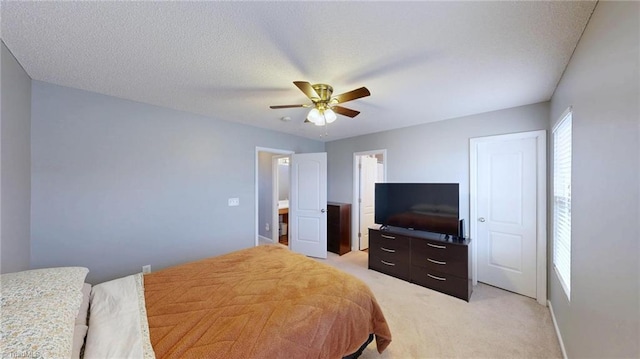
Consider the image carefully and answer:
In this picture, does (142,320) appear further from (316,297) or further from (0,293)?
(316,297)

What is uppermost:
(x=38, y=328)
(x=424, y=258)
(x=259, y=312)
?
(x=38, y=328)

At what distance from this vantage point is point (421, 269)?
2.97 meters

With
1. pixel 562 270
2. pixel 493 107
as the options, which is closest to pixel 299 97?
pixel 493 107

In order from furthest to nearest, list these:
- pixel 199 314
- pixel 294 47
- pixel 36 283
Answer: pixel 294 47
pixel 199 314
pixel 36 283

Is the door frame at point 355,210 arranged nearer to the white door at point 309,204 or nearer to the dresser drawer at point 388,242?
the white door at point 309,204

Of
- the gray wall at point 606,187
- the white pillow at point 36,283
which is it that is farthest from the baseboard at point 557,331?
the white pillow at point 36,283

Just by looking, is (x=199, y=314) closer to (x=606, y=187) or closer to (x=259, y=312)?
(x=259, y=312)

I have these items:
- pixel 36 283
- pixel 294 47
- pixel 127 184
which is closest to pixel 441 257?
pixel 294 47

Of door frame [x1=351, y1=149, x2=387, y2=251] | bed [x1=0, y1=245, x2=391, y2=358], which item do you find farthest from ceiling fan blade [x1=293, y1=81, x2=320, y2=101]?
door frame [x1=351, y1=149, x2=387, y2=251]

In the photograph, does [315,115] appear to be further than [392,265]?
No

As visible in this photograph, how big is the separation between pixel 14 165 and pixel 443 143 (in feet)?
15.0

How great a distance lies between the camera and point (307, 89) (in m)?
1.72

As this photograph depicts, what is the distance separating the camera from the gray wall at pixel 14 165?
1542 mm

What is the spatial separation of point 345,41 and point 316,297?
171 centimetres
